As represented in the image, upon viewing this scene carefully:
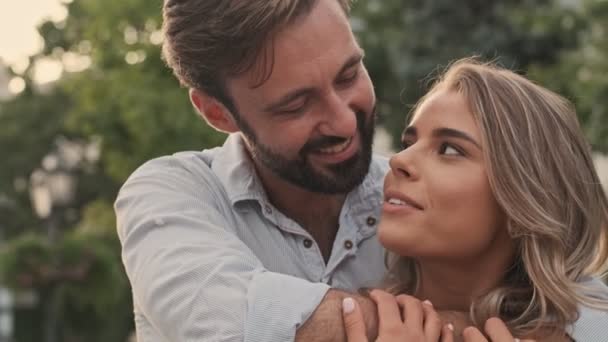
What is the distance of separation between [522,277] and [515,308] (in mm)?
136

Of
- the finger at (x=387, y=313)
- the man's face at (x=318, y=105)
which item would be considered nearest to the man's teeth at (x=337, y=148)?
the man's face at (x=318, y=105)

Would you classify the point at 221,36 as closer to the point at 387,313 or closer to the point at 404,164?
the point at 404,164

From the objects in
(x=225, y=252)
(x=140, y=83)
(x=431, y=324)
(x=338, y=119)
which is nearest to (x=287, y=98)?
(x=338, y=119)

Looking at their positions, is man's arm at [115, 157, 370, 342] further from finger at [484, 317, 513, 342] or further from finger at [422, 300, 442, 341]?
finger at [484, 317, 513, 342]

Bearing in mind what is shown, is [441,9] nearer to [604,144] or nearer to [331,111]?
[604,144]

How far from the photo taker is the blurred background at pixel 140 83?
690 inches

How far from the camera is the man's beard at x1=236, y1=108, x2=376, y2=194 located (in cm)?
384

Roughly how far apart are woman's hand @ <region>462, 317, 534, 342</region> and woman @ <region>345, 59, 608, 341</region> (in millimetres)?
63

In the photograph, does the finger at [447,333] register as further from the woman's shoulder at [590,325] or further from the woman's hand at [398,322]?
the woman's shoulder at [590,325]

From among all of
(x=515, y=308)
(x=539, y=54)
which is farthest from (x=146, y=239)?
(x=539, y=54)

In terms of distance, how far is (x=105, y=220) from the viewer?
27.5m

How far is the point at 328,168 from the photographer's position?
3.84 meters

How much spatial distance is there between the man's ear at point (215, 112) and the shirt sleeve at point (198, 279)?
2.25 ft

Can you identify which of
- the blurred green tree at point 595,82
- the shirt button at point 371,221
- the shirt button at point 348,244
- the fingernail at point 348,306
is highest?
the fingernail at point 348,306
